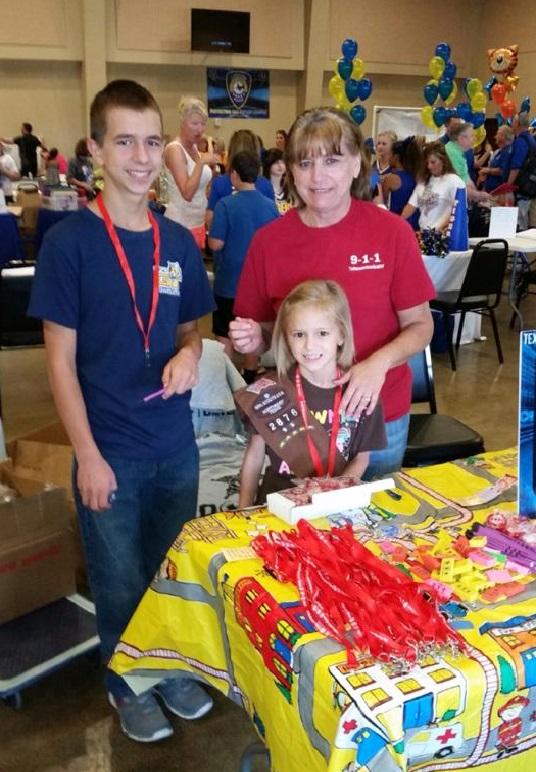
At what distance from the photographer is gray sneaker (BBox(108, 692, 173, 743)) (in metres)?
1.87

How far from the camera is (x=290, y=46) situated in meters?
12.2

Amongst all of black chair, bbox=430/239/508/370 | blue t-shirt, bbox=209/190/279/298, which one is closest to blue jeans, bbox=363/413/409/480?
blue t-shirt, bbox=209/190/279/298

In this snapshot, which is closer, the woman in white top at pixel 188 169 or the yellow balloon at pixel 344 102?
the woman in white top at pixel 188 169

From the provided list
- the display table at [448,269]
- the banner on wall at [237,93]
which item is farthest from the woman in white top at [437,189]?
the banner on wall at [237,93]

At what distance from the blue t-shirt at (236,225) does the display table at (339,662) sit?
2.73 meters

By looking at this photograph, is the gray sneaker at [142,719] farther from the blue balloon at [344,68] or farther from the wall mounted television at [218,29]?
the wall mounted television at [218,29]

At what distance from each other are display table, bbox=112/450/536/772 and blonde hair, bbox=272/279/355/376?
0.36 metres

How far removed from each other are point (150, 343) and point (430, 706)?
929mm

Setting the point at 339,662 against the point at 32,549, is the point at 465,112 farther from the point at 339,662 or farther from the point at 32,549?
the point at 339,662

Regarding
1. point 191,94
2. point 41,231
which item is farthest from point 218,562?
point 191,94

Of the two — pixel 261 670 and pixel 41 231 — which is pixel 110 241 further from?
pixel 41 231

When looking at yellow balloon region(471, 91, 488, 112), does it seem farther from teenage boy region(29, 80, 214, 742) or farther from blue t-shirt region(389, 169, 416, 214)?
teenage boy region(29, 80, 214, 742)

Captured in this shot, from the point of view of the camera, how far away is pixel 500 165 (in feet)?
28.7

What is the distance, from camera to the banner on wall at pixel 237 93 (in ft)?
40.3
